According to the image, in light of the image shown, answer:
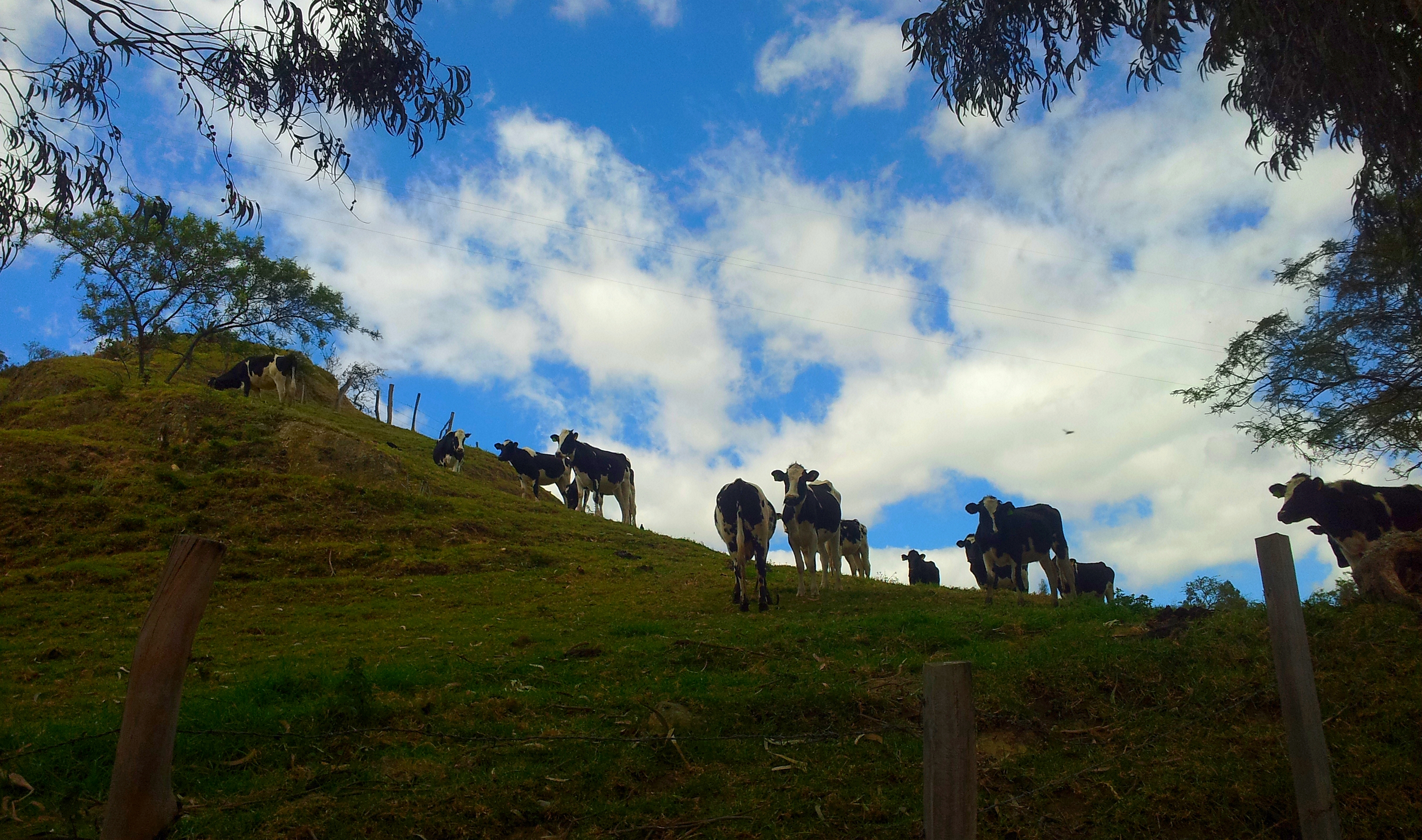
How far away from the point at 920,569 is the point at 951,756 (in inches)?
1093

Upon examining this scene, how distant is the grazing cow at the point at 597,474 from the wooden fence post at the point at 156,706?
87.9 feet

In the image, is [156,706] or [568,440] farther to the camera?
[568,440]

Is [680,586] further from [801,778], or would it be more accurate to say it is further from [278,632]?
[801,778]

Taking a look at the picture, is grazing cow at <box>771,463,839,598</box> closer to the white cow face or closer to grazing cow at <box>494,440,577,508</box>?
the white cow face

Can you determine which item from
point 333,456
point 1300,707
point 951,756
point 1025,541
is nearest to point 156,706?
point 951,756

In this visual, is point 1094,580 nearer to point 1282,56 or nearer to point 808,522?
point 808,522

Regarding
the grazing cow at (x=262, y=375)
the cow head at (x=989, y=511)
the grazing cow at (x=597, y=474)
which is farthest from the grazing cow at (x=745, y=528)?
the grazing cow at (x=262, y=375)

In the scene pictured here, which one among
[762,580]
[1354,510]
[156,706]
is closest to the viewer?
[156,706]

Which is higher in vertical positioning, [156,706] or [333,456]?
[333,456]

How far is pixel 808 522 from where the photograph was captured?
17.5 metres

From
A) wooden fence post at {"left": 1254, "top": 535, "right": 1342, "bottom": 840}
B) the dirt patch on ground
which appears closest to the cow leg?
wooden fence post at {"left": 1254, "top": 535, "right": 1342, "bottom": 840}

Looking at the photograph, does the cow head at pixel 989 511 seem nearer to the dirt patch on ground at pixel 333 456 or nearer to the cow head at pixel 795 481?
the cow head at pixel 795 481

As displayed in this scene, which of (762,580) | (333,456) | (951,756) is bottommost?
(951,756)

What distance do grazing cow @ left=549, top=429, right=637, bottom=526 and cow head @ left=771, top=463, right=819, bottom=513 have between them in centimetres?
1356
